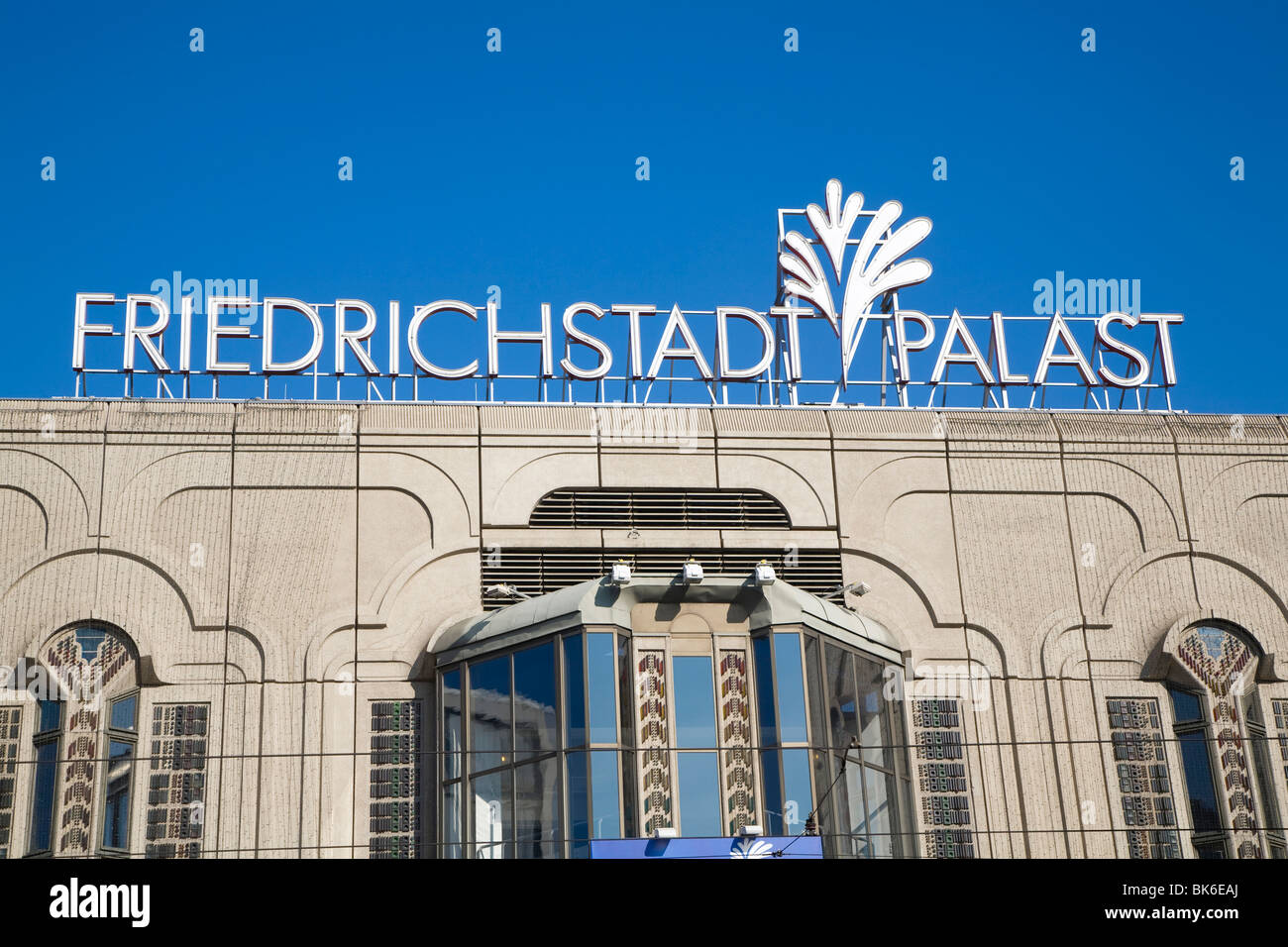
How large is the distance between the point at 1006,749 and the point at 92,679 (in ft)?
56.3

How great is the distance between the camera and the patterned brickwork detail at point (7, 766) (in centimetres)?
2823

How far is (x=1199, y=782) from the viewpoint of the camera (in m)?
31.2

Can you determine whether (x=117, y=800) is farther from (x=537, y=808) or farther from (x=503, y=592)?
(x=503, y=592)

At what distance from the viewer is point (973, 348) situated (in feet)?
117

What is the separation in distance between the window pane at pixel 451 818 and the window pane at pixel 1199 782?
13836 mm

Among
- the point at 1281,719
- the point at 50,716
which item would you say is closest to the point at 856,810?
the point at 1281,719

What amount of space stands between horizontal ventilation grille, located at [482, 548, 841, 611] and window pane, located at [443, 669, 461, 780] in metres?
2.13

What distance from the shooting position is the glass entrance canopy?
88.5 ft

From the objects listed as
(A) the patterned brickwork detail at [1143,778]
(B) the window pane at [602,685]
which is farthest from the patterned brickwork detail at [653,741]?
(A) the patterned brickwork detail at [1143,778]

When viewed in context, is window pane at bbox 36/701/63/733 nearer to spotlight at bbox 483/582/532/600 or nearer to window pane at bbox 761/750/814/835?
spotlight at bbox 483/582/532/600

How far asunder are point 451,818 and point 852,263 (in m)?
16.0

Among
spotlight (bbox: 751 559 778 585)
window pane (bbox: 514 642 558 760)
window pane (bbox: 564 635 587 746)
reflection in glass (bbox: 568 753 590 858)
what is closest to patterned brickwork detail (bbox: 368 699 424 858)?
window pane (bbox: 514 642 558 760)
